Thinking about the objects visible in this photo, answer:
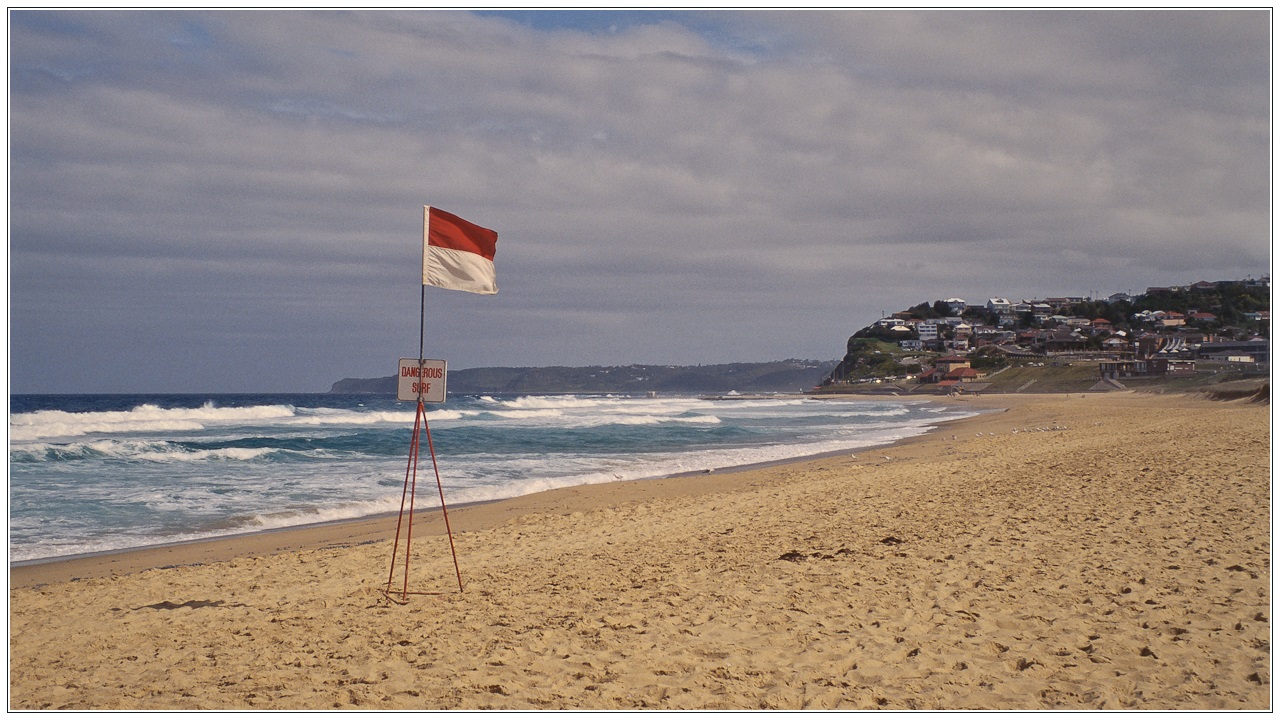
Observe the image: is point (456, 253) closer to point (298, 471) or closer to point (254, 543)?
point (254, 543)

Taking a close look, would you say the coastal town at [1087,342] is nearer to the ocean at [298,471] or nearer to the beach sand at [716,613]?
the ocean at [298,471]

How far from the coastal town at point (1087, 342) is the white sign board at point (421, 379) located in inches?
2859

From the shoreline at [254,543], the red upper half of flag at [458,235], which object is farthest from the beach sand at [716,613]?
the red upper half of flag at [458,235]

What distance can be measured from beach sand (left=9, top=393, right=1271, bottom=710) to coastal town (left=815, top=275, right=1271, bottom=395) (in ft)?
224

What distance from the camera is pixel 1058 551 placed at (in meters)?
7.64

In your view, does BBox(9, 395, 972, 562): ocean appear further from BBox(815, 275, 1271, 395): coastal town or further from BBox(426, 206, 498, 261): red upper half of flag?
BBox(815, 275, 1271, 395): coastal town

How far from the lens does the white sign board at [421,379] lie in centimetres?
708

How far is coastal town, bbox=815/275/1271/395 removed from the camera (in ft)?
299

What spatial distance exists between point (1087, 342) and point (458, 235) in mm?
140851

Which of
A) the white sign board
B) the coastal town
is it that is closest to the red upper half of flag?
the white sign board

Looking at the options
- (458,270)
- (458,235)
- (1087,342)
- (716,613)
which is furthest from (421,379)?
(1087,342)

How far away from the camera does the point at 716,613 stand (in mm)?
6160

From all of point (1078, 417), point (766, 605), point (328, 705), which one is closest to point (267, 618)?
point (328, 705)

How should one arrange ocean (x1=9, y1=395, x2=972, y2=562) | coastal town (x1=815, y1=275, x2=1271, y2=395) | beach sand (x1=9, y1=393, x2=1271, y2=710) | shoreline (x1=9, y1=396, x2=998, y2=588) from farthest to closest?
1. coastal town (x1=815, y1=275, x2=1271, y2=395)
2. ocean (x1=9, y1=395, x2=972, y2=562)
3. shoreline (x1=9, y1=396, x2=998, y2=588)
4. beach sand (x1=9, y1=393, x2=1271, y2=710)
